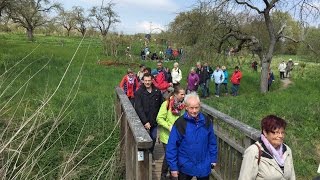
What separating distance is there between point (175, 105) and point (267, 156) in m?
2.78

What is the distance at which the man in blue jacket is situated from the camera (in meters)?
4.43

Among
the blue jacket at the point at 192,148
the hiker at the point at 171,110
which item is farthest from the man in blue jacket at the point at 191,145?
the hiker at the point at 171,110

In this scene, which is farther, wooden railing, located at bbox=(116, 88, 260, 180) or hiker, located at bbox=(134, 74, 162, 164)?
hiker, located at bbox=(134, 74, 162, 164)

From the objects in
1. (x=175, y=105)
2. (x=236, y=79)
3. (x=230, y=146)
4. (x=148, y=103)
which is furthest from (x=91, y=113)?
(x=236, y=79)

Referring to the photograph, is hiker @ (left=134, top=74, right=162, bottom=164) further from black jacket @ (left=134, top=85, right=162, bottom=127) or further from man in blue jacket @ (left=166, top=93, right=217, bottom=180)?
man in blue jacket @ (left=166, top=93, right=217, bottom=180)

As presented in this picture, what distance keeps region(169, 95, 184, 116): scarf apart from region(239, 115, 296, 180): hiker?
269 centimetres

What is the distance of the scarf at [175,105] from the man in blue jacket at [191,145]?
1537mm

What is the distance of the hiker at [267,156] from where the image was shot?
3375mm

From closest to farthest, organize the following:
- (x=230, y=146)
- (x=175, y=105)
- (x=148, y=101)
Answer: (x=230, y=146)
(x=175, y=105)
(x=148, y=101)

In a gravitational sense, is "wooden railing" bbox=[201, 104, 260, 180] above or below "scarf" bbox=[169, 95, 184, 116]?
below

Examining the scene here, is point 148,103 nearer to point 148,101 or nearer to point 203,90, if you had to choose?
point 148,101

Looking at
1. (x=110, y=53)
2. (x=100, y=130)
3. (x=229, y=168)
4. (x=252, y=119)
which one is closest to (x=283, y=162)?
(x=229, y=168)

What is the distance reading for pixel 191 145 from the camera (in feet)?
14.6

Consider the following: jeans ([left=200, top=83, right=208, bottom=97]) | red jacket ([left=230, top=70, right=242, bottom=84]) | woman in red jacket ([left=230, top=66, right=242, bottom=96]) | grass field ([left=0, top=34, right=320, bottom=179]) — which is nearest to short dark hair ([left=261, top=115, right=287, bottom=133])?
grass field ([left=0, top=34, right=320, bottom=179])
